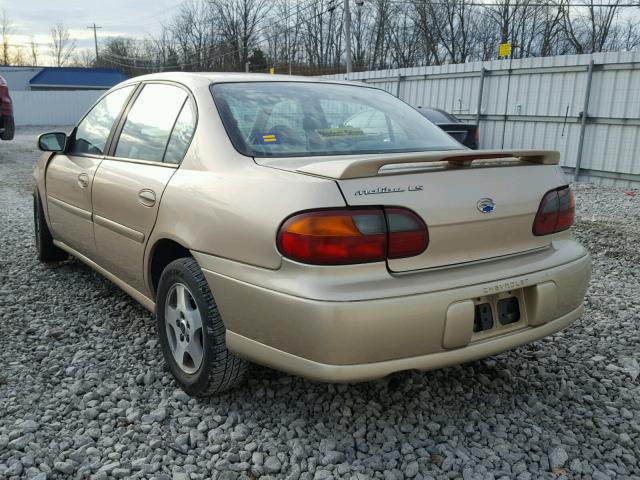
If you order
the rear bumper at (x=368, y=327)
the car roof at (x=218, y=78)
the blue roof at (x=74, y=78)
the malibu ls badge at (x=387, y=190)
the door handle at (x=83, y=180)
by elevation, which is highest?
the blue roof at (x=74, y=78)

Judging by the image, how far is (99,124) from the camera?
3.79 metres

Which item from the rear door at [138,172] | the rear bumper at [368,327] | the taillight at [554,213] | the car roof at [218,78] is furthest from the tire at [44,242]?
Result: the taillight at [554,213]

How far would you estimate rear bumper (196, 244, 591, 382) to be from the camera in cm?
200

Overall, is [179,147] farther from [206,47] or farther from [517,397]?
[206,47]

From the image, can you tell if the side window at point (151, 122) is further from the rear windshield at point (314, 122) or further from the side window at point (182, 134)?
the rear windshield at point (314, 122)

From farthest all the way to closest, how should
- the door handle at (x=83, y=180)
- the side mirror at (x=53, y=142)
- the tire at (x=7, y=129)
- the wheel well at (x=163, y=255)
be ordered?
the tire at (x=7, y=129)
the side mirror at (x=53, y=142)
the door handle at (x=83, y=180)
the wheel well at (x=163, y=255)

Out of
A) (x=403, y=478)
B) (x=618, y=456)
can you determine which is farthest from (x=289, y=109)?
(x=618, y=456)

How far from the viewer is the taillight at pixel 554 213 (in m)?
2.47

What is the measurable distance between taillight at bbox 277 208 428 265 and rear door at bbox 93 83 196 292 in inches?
37.1

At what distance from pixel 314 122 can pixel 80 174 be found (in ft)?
5.58

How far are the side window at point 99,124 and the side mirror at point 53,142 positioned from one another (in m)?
0.08

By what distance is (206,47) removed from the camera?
180ft

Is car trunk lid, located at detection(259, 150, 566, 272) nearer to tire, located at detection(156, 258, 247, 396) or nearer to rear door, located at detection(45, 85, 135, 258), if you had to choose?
tire, located at detection(156, 258, 247, 396)

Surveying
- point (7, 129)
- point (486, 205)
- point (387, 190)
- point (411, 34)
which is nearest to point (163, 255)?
point (387, 190)
